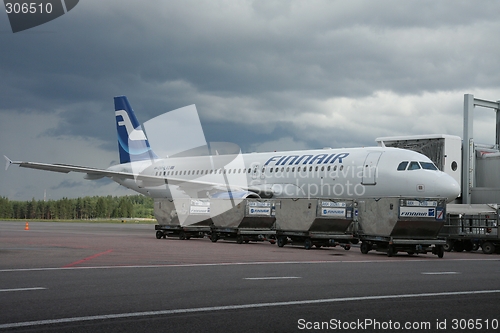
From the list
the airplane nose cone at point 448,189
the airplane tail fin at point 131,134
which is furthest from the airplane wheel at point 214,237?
the airplane tail fin at point 131,134

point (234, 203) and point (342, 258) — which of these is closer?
point (342, 258)

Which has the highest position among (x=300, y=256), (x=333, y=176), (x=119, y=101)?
(x=119, y=101)

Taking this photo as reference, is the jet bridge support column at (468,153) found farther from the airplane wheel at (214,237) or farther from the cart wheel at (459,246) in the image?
the airplane wheel at (214,237)

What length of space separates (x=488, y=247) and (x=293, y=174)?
1173cm

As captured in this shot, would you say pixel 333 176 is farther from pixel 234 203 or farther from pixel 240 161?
pixel 240 161

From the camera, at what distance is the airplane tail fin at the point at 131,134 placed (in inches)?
1957

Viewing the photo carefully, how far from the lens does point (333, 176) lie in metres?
32.2

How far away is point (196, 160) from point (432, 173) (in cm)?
1880

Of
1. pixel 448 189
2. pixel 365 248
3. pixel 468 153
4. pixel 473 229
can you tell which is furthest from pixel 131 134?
pixel 473 229

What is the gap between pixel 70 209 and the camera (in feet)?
440

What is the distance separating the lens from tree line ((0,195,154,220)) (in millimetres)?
129250

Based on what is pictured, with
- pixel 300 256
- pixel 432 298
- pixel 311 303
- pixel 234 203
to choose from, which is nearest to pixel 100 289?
pixel 311 303

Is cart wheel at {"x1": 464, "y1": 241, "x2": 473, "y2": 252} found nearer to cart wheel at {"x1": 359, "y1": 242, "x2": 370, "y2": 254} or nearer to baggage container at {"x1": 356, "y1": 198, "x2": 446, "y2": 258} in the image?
baggage container at {"x1": 356, "y1": 198, "x2": 446, "y2": 258}

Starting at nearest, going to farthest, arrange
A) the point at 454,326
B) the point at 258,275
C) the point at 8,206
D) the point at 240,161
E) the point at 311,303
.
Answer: the point at 454,326, the point at 311,303, the point at 258,275, the point at 240,161, the point at 8,206
